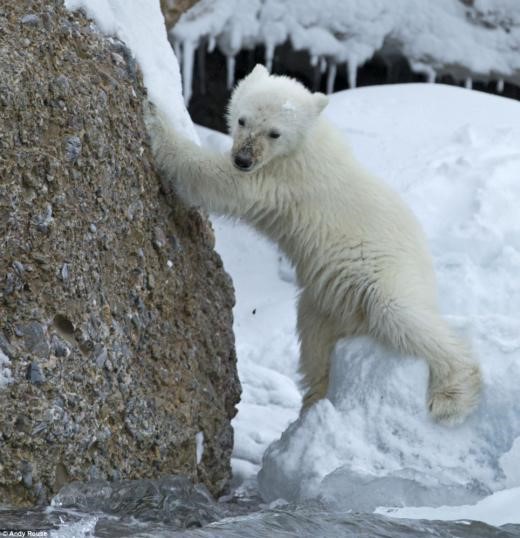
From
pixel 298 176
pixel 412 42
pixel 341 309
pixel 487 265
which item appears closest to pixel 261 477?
pixel 341 309

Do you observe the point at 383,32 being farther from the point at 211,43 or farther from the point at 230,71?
the point at 211,43

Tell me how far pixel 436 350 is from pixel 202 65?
250 inches

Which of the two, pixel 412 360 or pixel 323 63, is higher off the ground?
pixel 412 360

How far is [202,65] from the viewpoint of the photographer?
34.1 ft

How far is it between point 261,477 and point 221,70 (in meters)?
6.66

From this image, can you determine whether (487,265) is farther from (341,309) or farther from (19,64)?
(19,64)

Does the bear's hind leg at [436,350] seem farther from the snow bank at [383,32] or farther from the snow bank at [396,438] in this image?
the snow bank at [383,32]

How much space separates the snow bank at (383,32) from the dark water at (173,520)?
21.6 ft

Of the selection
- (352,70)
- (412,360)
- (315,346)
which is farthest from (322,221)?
(352,70)

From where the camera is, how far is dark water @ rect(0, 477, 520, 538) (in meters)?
3.38

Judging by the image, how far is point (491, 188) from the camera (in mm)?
7527

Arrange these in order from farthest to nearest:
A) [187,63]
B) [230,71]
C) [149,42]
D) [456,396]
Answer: [230,71], [187,63], [149,42], [456,396]

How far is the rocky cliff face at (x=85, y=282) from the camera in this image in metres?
3.52

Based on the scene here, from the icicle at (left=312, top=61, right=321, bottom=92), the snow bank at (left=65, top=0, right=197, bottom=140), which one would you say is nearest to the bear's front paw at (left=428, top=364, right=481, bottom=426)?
the snow bank at (left=65, top=0, right=197, bottom=140)
